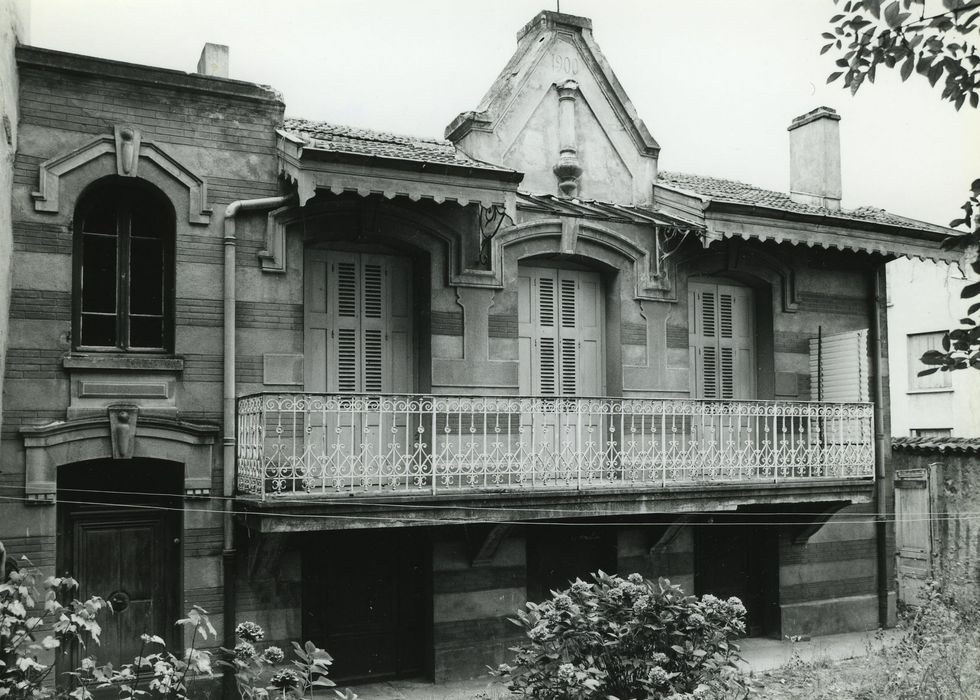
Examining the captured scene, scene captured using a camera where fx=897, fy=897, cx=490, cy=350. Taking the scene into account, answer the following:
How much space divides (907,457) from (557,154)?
9632mm

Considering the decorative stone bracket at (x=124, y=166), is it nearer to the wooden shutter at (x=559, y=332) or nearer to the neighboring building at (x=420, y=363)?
the neighboring building at (x=420, y=363)

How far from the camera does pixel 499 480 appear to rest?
11086 mm

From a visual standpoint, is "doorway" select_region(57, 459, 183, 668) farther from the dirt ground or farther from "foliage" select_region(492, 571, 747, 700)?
the dirt ground

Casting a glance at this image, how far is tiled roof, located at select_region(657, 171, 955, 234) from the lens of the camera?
13.0 metres

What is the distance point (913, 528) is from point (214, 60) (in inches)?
570

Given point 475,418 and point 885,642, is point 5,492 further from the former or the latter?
point 885,642

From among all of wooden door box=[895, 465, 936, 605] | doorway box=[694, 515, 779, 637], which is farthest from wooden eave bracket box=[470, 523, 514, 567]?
wooden door box=[895, 465, 936, 605]

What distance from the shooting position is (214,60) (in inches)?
446

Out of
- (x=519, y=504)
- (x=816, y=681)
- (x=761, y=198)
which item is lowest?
(x=816, y=681)

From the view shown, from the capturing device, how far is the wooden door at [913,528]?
53.9 ft

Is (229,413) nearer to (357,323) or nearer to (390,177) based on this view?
(357,323)

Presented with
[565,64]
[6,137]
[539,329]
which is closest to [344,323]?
[539,329]

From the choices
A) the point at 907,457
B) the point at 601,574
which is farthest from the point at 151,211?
the point at 907,457

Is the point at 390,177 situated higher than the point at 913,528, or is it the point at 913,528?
the point at 390,177
